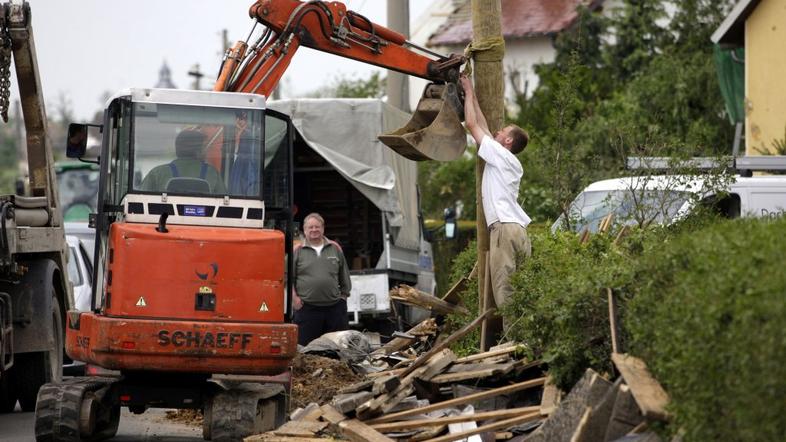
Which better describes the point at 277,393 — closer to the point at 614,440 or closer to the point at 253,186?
the point at 253,186

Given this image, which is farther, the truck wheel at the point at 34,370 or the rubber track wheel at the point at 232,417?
the truck wheel at the point at 34,370

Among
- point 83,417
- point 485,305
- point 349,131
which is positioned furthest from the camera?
point 349,131

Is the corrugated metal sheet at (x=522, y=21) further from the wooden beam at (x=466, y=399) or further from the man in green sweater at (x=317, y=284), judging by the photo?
the wooden beam at (x=466, y=399)

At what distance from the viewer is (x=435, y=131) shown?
1281cm

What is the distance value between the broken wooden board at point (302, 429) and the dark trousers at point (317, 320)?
5211mm

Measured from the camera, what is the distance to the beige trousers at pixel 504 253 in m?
12.4

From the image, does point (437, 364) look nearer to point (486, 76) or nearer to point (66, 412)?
point (66, 412)

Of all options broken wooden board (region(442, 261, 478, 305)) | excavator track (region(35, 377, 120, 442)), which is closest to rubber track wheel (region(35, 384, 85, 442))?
excavator track (region(35, 377, 120, 442))

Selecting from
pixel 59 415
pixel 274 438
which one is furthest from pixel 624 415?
pixel 59 415

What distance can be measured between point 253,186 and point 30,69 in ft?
14.7

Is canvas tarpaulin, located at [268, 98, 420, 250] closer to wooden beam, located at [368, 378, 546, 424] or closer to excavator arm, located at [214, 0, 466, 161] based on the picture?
excavator arm, located at [214, 0, 466, 161]

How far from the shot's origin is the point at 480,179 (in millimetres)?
13039

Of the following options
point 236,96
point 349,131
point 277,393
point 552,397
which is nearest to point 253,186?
point 236,96

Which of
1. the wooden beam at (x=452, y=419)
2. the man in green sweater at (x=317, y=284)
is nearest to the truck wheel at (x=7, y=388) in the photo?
the man in green sweater at (x=317, y=284)
